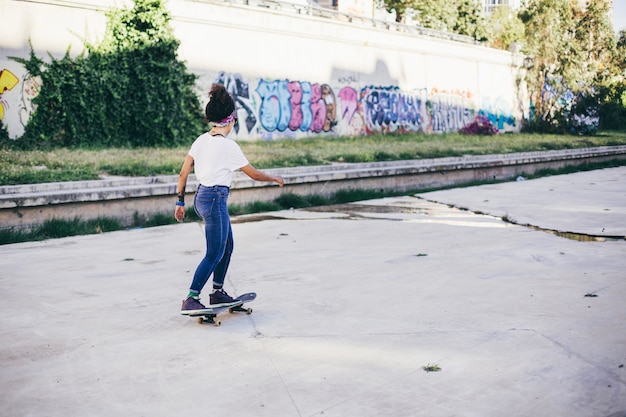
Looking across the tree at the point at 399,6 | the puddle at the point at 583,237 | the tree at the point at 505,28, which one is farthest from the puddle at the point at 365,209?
the tree at the point at 505,28

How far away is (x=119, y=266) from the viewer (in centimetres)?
658

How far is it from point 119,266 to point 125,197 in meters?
2.79

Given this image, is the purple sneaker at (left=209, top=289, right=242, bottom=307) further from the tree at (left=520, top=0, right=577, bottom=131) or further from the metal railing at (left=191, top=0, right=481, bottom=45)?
the tree at (left=520, top=0, right=577, bottom=131)

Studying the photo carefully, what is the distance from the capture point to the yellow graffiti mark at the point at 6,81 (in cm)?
1584

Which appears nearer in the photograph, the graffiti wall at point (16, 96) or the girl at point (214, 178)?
the girl at point (214, 178)

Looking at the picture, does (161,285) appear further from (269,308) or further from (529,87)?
(529,87)

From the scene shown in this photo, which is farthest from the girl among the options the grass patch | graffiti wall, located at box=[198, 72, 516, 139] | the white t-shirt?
graffiti wall, located at box=[198, 72, 516, 139]

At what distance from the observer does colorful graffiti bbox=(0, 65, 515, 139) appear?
21.0 m

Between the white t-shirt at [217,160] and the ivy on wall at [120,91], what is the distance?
12.6m

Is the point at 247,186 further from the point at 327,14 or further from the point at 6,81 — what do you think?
the point at 327,14

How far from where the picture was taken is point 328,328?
450 centimetres

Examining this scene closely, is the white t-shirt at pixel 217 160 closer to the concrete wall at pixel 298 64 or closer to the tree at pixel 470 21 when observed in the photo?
the concrete wall at pixel 298 64

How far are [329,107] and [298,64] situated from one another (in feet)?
6.44

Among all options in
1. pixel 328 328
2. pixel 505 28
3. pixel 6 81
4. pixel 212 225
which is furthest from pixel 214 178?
pixel 505 28
